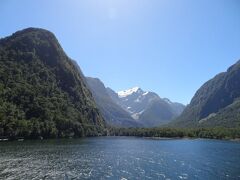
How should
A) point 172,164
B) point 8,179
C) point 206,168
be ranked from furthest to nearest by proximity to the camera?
1. point 172,164
2. point 206,168
3. point 8,179

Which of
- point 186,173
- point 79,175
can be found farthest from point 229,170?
point 79,175

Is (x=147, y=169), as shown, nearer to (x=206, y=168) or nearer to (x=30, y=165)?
(x=206, y=168)

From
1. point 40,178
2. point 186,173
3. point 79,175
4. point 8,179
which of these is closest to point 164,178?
point 186,173

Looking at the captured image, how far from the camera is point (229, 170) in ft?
333

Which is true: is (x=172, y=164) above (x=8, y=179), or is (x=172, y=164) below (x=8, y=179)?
above

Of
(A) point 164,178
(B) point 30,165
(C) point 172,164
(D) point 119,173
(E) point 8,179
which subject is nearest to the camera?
(E) point 8,179

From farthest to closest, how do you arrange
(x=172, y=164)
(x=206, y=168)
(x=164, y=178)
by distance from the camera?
(x=172, y=164)
(x=206, y=168)
(x=164, y=178)

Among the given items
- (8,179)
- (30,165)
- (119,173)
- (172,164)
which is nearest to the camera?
(8,179)

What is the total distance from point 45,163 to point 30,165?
6.99m

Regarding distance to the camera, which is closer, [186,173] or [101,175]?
[101,175]

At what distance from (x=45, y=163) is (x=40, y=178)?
1017 inches

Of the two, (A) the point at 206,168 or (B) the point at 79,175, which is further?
(A) the point at 206,168

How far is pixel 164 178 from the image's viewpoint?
3393 inches

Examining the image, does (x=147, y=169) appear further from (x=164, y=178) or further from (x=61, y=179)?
(x=61, y=179)
